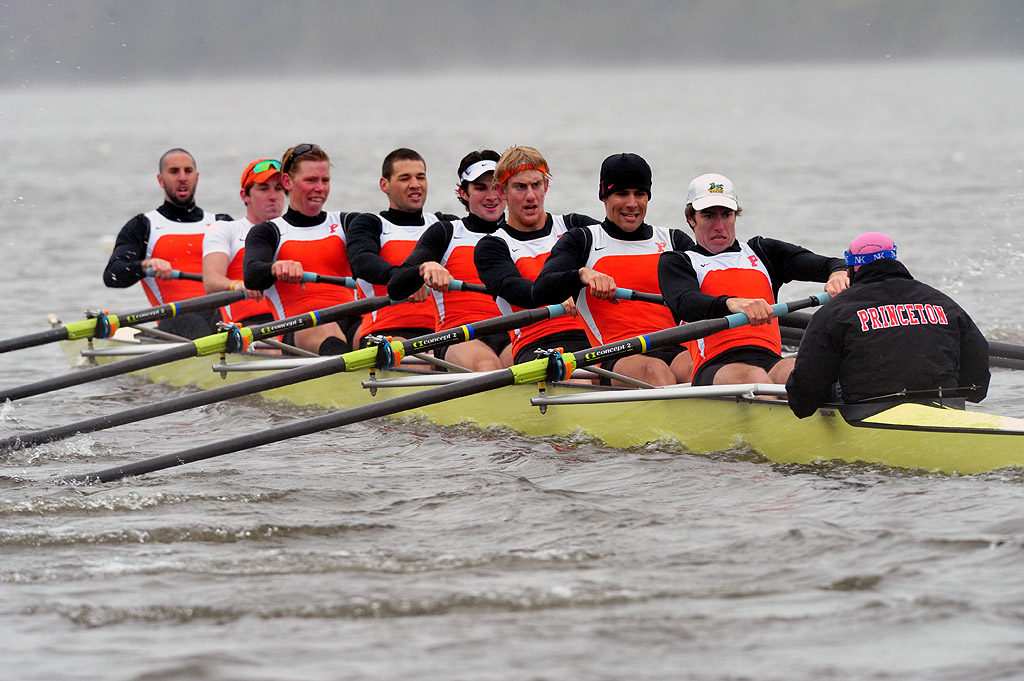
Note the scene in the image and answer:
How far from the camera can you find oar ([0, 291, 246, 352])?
826 centimetres

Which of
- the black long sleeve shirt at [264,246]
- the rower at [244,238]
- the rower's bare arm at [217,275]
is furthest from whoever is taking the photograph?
the rower at [244,238]

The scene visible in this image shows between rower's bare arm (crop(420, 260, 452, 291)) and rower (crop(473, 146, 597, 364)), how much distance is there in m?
0.22

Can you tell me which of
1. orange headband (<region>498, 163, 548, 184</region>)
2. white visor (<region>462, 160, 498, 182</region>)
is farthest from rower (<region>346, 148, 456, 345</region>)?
orange headband (<region>498, 163, 548, 184</region>)

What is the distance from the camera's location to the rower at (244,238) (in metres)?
8.82

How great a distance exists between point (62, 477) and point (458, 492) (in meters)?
1.82

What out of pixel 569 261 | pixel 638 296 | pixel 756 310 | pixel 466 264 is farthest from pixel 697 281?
pixel 466 264

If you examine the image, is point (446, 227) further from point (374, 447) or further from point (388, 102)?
point (388, 102)

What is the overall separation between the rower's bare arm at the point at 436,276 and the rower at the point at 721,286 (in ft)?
4.52

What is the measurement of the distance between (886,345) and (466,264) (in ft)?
9.71

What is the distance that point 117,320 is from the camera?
8391mm

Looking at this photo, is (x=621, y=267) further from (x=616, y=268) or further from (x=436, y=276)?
(x=436, y=276)

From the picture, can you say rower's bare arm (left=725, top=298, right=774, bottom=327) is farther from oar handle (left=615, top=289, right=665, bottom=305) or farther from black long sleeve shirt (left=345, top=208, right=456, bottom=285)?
black long sleeve shirt (left=345, top=208, right=456, bottom=285)

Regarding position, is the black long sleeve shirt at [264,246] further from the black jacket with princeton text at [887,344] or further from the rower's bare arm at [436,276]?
the black jacket with princeton text at [887,344]

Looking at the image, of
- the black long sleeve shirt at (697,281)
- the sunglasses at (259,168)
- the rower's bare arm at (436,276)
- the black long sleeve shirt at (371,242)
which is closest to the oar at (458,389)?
the black long sleeve shirt at (697,281)
